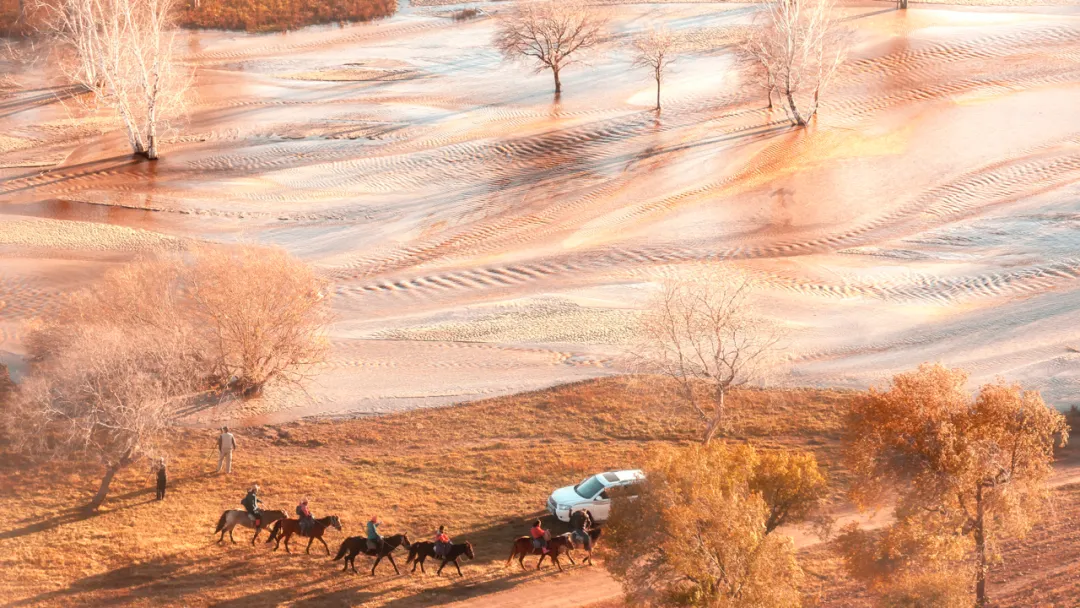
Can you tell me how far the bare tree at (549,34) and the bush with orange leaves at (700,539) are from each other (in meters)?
46.4

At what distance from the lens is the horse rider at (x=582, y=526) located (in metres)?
23.6

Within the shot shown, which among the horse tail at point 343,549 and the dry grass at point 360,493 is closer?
the dry grass at point 360,493

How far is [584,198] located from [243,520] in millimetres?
29536

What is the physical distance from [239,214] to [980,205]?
1330 inches

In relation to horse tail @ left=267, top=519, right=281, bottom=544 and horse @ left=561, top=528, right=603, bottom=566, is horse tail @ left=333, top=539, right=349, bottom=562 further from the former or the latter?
horse @ left=561, top=528, right=603, bottom=566

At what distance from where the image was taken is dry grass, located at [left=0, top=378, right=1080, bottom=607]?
21.9 meters

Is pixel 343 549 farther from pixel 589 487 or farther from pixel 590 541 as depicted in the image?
pixel 589 487

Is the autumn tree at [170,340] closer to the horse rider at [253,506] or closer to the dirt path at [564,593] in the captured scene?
the horse rider at [253,506]

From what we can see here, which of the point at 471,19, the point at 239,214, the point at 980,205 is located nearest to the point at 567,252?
the point at 239,214

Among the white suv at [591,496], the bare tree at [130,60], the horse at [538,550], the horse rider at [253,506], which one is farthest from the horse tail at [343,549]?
the bare tree at [130,60]

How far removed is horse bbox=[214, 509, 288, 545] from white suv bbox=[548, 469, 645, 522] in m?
6.33

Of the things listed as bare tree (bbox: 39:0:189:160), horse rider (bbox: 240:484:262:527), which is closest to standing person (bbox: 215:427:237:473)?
horse rider (bbox: 240:484:262:527)

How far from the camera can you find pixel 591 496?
25.5 m

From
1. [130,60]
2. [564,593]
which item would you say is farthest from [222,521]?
[130,60]
